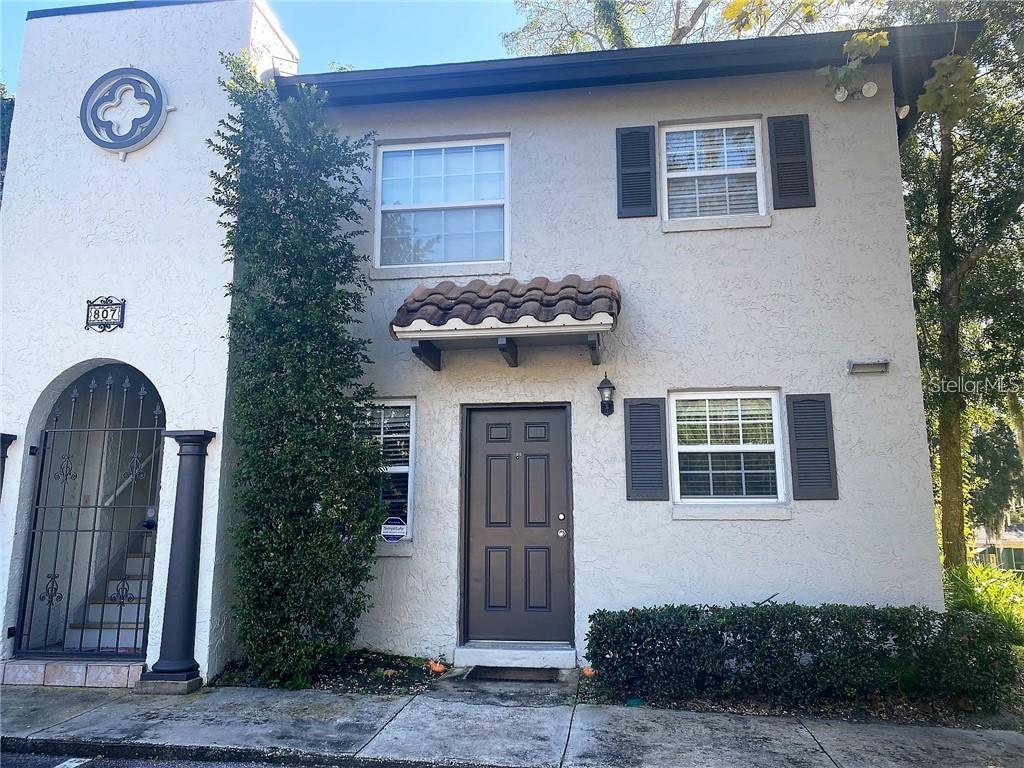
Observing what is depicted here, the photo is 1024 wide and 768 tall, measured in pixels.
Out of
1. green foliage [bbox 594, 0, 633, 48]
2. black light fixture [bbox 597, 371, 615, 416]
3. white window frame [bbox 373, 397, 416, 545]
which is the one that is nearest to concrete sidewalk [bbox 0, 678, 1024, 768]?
white window frame [bbox 373, 397, 416, 545]

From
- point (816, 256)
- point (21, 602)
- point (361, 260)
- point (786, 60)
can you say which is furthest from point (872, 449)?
point (21, 602)

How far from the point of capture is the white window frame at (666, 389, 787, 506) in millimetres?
6716

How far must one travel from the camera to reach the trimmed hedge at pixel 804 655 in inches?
213

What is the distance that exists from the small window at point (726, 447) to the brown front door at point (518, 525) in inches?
46.9

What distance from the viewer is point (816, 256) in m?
6.95

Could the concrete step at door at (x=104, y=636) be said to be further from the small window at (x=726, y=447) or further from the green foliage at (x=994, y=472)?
the green foliage at (x=994, y=472)

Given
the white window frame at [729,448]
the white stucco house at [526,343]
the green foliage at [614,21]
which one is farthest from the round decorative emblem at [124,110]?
the green foliage at [614,21]

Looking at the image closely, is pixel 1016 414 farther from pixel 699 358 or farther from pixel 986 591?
pixel 699 358

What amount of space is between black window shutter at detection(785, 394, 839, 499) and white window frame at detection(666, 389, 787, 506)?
5.8 inches

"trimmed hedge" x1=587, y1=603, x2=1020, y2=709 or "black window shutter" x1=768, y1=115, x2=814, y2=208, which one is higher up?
"black window shutter" x1=768, y1=115, x2=814, y2=208

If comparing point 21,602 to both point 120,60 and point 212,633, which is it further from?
point 120,60

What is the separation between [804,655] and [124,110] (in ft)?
27.7

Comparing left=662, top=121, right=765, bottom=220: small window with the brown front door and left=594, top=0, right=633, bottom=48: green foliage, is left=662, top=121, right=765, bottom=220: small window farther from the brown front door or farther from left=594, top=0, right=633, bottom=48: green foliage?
left=594, top=0, right=633, bottom=48: green foliage

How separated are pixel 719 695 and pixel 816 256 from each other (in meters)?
4.29
